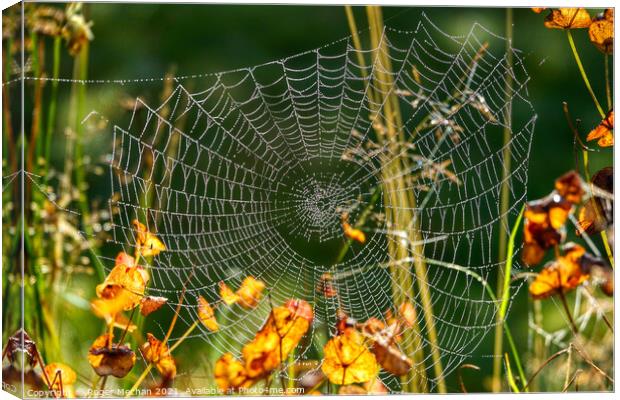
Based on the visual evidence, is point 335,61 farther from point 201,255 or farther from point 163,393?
point 163,393

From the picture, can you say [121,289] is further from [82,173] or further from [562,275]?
[562,275]

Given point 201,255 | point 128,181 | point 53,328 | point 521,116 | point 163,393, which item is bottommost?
point 163,393

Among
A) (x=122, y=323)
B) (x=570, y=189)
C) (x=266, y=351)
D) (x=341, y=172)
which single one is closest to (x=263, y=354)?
(x=266, y=351)

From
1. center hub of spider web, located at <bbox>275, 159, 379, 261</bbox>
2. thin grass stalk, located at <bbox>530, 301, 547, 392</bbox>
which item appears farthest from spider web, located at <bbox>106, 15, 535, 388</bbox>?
thin grass stalk, located at <bbox>530, 301, 547, 392</bbox>

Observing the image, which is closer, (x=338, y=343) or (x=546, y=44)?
(x=338, y=343)

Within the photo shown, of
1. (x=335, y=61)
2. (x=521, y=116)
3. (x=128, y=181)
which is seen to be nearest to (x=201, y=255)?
(x=128, y=181)
